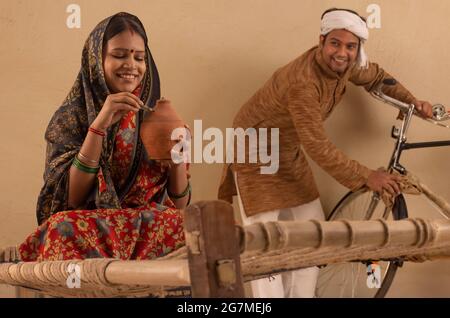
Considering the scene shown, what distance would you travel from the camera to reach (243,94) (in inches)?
151

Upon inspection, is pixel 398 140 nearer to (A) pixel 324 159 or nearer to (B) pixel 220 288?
(A) pixel 324 159

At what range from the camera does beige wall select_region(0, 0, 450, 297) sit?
360 cm

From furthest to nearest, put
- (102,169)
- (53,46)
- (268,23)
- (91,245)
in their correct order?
(268,23)
(53,46)
(102,169)
(91,245)

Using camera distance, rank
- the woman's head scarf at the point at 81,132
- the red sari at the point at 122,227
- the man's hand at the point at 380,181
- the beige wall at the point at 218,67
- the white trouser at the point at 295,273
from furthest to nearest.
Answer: the beige wall at the point at 218,67
the white trouser at the point at 295,273
the man's hand at the point at 380,181
the woman's head scarf at the point at 81,132
the red sari at the point at 122,227

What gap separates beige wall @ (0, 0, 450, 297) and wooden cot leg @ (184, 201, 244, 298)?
7.55 ft

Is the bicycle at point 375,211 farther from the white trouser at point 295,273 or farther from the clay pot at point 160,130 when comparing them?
the clay pot at point 160,130

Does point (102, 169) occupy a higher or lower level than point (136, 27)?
lower

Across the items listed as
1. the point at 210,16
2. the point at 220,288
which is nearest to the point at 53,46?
the point at 210,16

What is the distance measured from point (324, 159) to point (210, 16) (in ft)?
3.11

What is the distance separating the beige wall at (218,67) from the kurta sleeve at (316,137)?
2.04 ft

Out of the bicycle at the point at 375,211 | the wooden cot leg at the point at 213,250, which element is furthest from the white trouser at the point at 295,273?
the wooden cot leg at the point at 213,250

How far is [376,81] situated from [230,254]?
2.72 m

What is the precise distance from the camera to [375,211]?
13.0ft

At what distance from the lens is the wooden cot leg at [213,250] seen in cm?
114
